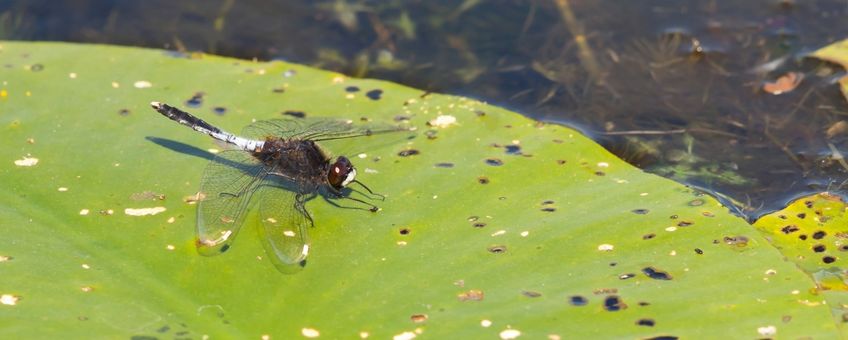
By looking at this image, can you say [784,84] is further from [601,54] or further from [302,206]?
[302,206]

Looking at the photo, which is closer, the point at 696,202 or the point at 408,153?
the point at 696,202

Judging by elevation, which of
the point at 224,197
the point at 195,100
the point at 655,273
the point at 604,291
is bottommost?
the point at 604,291

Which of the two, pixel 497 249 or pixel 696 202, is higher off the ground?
pixel 696 202

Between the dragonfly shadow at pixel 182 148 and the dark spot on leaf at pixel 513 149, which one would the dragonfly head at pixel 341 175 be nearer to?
the dragonfly shadow at pixel 182 148

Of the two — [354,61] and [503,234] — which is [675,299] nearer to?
[503,234]

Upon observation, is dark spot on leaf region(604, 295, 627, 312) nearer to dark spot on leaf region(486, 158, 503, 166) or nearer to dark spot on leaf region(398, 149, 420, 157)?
dark spot on leaf region(486, 158, 503, 166)

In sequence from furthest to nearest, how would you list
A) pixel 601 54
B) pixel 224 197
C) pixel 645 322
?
pixel 601 54
pixel 224 197
pixel 645 322

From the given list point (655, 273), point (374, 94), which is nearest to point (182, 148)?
point (374, 94)
